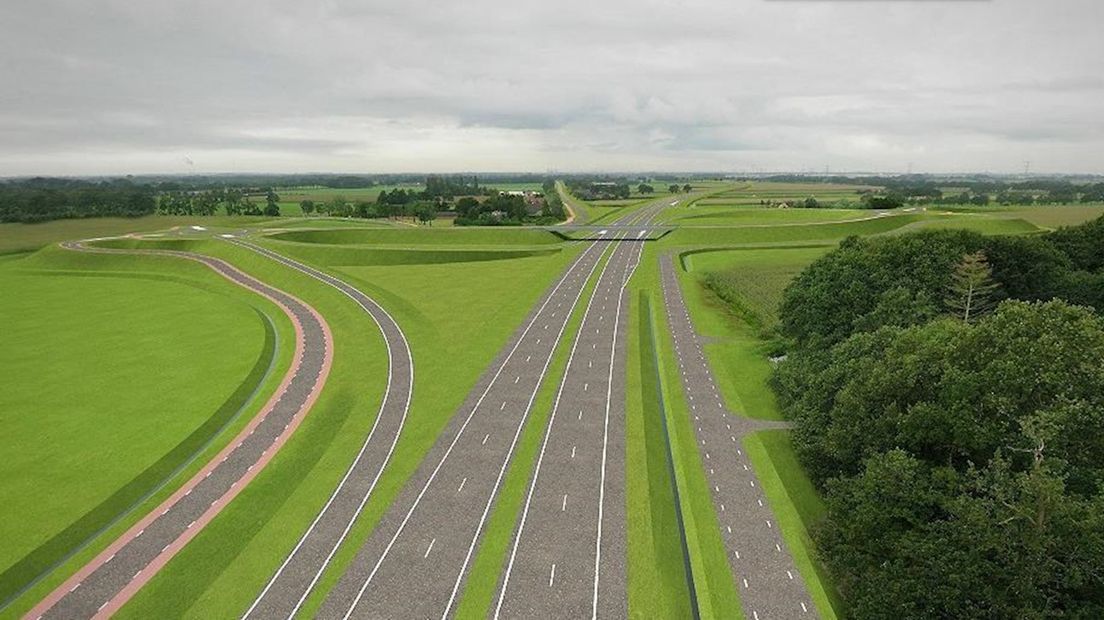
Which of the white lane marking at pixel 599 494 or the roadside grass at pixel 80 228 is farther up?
the roadside grass at pixel 80 228

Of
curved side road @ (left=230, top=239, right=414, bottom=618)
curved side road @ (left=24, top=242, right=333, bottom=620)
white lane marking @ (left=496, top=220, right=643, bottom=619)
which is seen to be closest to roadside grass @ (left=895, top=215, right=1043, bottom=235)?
white lane marking @ (left=496, top=220, right=643, bottom=619)

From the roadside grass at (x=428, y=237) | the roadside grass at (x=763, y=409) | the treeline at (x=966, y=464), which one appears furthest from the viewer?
the roadside grass at (x=428, y=237)

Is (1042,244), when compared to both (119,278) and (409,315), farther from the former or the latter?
(119,278)

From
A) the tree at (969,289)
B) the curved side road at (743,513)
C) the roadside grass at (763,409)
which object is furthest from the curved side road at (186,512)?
the tree at (969,289)

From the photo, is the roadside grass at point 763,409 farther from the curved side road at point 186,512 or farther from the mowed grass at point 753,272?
the curved side road at point 186,512

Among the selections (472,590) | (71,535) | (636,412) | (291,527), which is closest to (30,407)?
(71,535)

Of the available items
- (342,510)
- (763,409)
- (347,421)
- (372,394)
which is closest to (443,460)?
(342,510)

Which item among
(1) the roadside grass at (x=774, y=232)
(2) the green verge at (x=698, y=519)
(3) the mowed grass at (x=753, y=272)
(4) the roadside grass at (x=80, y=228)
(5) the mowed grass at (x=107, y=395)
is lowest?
(2) the green verge at (x=698, y=519)
